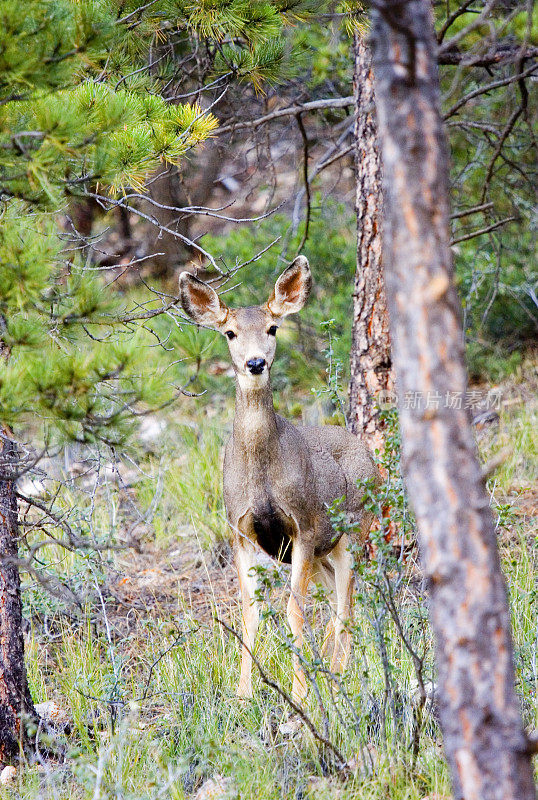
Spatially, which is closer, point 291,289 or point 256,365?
point 256,365

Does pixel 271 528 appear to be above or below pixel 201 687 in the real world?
above

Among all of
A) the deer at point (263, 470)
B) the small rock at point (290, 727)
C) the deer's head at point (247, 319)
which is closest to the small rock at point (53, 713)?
the deer at point (263, 470)

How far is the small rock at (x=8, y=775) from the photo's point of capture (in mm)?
4365

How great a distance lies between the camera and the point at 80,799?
13.0 feet

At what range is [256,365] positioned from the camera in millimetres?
5316

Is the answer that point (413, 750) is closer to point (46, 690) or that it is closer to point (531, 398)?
point (46, 690)

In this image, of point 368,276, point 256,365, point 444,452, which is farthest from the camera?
point 368,276

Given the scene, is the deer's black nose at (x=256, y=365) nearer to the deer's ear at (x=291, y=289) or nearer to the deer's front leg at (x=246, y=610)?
the deer's ear at (x=291, y=289)

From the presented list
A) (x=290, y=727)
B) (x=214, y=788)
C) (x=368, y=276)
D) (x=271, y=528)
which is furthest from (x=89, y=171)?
(x=368, y=276)

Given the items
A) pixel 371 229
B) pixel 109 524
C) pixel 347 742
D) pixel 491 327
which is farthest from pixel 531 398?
pixel 347 742

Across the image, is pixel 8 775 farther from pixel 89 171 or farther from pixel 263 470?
pixel 89 171

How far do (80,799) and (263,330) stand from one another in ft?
8.99

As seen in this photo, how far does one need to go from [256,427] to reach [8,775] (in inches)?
89.5

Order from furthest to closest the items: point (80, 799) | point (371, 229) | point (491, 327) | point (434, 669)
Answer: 1. point (491, 327)
2. point (371, 229)
3. point (434, 669)
4. point (80, 799)
